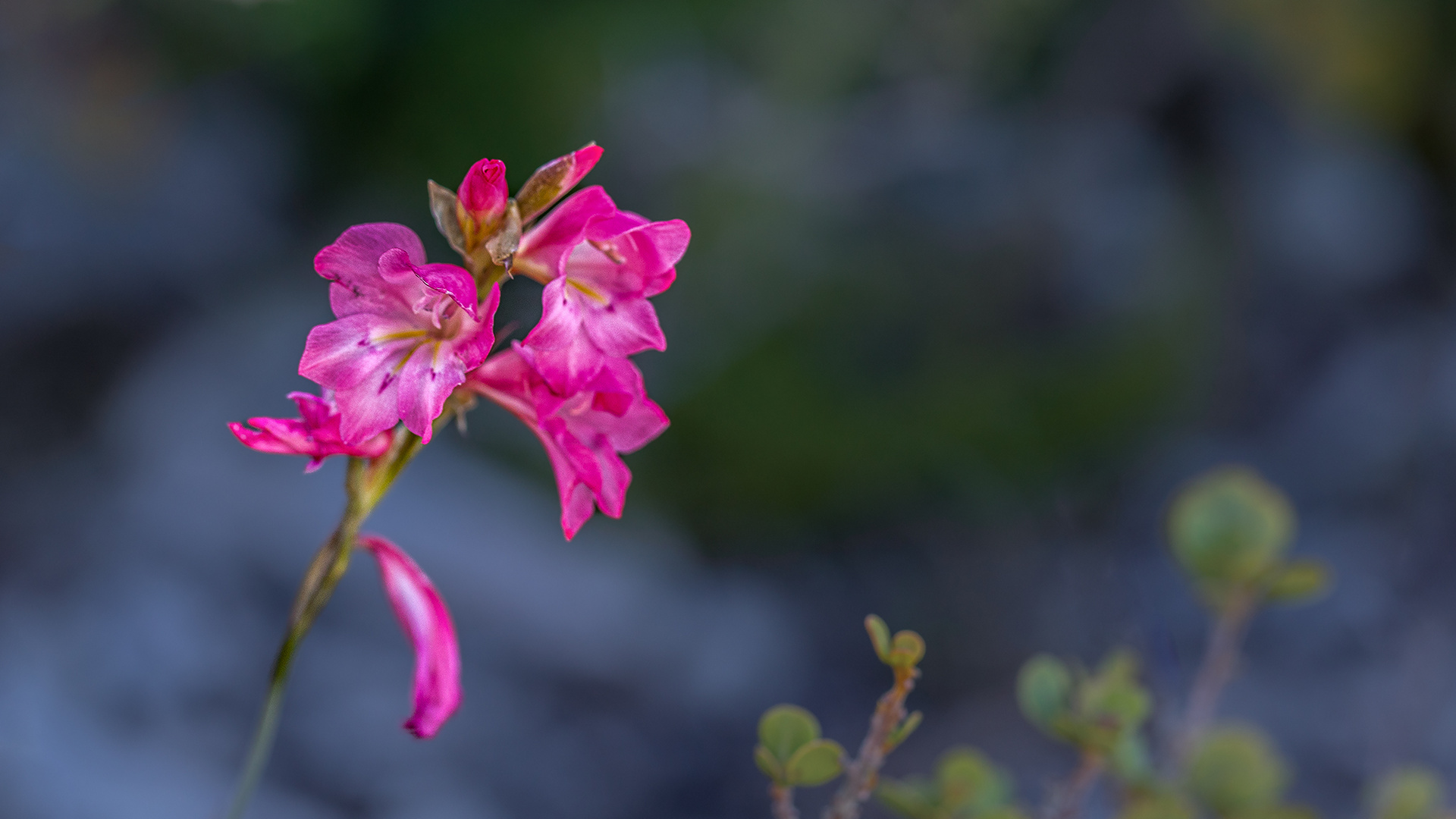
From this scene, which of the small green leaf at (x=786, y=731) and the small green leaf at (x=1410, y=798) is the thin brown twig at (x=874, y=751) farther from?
the small green leaf at (x=1410, y=798)

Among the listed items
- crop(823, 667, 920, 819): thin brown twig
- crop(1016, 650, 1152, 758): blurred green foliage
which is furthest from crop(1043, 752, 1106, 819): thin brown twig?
crop(823, 667, 920, 819): thin brown twig

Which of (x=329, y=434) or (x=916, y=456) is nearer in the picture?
(x=329, y=434)

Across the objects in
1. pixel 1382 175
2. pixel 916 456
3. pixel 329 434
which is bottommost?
pixel 329 434

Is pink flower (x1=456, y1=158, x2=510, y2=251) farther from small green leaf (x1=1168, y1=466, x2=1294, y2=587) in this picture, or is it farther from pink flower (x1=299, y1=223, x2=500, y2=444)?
small green leaf (x1=1168, y1=466, x2=1294, y2=587)

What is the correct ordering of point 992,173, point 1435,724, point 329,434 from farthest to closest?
1. point 992,173
2. point 1435,724
3. point 329,434

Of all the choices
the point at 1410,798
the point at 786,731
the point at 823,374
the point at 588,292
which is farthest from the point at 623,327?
the point at 823,374

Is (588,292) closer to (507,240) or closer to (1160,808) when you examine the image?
(507,240)

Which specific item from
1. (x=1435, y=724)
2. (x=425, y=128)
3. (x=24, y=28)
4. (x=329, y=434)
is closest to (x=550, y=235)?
(x=329, y=434)

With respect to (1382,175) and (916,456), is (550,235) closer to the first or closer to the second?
(916,456)

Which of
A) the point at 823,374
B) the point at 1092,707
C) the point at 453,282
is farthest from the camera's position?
the point at 823,374
